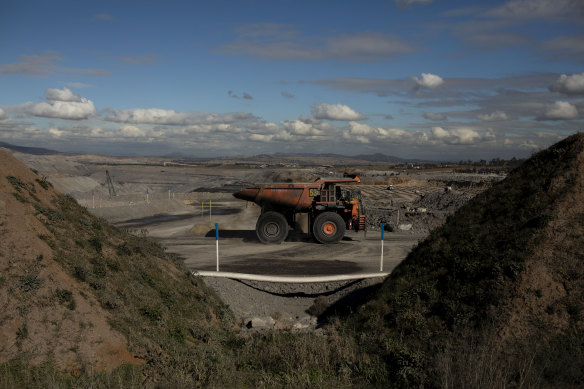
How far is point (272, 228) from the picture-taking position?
1991 centimetres

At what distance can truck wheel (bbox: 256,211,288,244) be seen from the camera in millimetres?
19734

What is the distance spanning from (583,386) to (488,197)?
5355mm

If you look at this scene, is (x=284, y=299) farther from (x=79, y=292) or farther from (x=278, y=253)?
(x=79, y=292)

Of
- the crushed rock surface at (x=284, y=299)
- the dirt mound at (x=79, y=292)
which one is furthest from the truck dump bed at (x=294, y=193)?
the dirt mound at (x=79, y=292)

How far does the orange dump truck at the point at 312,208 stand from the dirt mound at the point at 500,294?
9273 mm

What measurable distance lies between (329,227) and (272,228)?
2.73 meters

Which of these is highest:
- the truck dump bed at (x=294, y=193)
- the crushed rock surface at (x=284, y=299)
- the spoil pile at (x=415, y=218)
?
the truck dump bed at (x=294, y=193)

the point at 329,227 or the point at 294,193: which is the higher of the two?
the point at 294,193

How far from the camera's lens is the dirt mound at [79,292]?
21.3 feet

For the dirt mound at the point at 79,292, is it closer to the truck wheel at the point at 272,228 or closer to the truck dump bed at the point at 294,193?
the truck wheel at the point at 272,228

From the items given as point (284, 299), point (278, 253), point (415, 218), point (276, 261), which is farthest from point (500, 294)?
point (415, 218)

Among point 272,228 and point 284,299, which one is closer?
point 284,299

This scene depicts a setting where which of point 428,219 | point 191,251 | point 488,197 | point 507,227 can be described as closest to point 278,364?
point 507,227

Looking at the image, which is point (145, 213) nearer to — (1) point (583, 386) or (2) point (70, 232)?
(2) point (70, 232)
